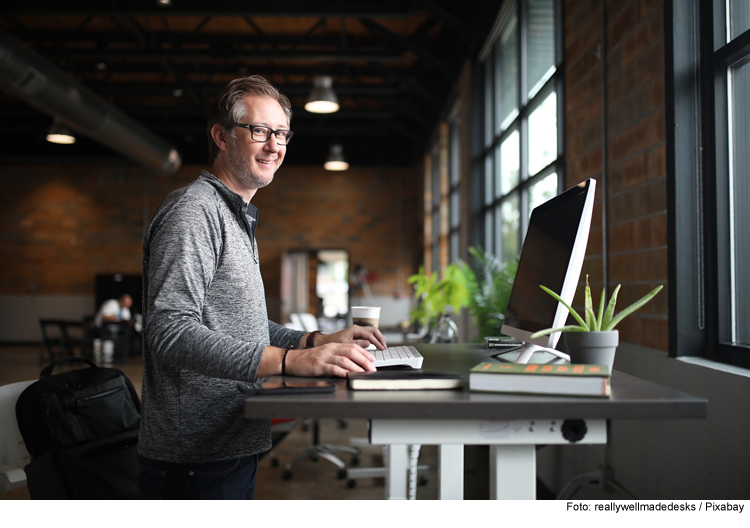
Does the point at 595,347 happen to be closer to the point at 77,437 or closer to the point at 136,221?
the point at 77,437

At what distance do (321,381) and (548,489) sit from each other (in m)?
2.63

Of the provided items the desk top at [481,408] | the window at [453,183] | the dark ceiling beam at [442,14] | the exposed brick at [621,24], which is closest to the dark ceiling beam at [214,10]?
the dark ceiling beam at [442,14]

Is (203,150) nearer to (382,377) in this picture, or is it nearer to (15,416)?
(15,416)

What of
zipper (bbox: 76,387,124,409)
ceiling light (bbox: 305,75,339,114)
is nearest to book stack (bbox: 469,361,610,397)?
zipper (bbox: 76,387,124,409)

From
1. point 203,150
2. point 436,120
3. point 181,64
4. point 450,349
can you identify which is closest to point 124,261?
point 203,150

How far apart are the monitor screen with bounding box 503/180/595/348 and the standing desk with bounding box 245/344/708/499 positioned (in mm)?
212

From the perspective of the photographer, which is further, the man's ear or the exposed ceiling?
the exposed ceiling

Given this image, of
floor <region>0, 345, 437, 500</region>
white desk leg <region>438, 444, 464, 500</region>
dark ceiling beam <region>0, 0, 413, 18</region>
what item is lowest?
floor <region>0, 345, 437, 500</region>

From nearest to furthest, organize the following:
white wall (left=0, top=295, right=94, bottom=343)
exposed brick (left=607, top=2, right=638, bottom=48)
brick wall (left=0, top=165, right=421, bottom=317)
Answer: exposed brick (left=607, top=2, right=638, bottom=48) < brick wall (left=0, top=165, right=421, bottom=317) < white wall (left=0, top=295, right=94, bottom=343)

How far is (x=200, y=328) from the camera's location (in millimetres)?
1186

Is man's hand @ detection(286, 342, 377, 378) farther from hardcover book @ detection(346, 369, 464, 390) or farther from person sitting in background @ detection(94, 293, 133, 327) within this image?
person sitting in background @ detection(94, 293, 133, 327)

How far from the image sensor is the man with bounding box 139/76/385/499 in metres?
1.19

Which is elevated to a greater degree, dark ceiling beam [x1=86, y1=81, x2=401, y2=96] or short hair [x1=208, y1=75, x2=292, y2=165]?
dark ceiling beam [x1=86, y1=81, x2=401, y2=96]

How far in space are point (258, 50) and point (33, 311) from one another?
8206mm
